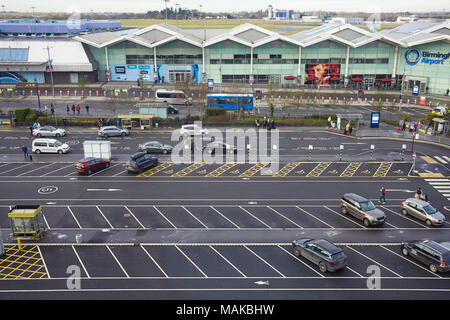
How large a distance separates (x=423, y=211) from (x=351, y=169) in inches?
442

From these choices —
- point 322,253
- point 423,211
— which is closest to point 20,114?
point 322,253

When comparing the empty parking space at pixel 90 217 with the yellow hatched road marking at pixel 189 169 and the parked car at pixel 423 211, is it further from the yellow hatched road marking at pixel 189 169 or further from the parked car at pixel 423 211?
the parked car at pixel 423 211

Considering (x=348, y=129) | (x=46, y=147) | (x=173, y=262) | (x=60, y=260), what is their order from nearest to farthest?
(x=173, y=262)
(x=60, y=260)
(x=46, y=147)
(x=348, y=129)

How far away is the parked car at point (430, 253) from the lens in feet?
68.8

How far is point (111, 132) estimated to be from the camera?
159 ft

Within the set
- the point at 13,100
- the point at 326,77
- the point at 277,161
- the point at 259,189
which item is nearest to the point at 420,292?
the point at 259,189

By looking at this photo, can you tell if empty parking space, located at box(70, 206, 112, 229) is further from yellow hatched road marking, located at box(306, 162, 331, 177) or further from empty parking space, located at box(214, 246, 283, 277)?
yellow hatched road marking, located at box(306, 162, 331, 177)

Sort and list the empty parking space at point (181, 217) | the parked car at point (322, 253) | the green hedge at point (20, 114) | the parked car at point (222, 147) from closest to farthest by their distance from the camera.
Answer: the parked car at point (322, 253)
the empty parking space at point (181, 217)
the parked car at point (222, 147)
the green hedge at point (20, 114)

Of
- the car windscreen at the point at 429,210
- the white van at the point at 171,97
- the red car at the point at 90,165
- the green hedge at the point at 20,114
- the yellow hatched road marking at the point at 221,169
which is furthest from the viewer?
the white van at the point at 171,97

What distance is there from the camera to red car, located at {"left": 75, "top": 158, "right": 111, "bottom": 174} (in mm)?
35844

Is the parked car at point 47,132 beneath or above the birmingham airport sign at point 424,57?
beneath

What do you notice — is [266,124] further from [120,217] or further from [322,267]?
[322,267]

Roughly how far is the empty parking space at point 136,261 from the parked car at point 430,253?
46.7ft

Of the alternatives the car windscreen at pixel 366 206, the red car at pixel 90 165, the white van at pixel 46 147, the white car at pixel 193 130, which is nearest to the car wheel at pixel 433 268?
the car windscreen at pixel 366 206
